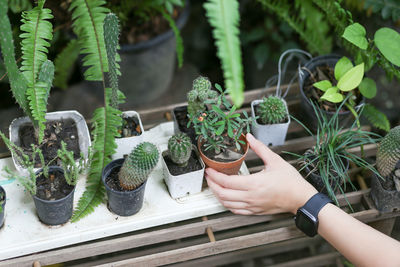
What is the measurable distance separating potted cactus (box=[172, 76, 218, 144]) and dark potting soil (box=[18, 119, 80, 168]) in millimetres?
288

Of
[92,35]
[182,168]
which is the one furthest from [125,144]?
[92,35]

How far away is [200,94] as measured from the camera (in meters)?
1.16

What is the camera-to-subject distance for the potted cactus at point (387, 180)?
1.18 m

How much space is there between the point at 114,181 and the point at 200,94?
0.31 m

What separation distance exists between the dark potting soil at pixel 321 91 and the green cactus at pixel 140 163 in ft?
2.06

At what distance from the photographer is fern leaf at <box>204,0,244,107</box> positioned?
0.73 meters

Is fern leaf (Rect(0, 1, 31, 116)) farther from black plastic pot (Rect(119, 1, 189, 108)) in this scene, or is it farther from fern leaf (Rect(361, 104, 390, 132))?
fern leaf (Rect(361, 104, 390, 132))

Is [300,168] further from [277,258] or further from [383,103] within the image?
[383,103]

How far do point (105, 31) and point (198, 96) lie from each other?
29 centimetres

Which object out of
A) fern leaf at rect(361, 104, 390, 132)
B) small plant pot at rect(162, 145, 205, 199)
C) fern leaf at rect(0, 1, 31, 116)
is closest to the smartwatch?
small plant pot at rect(162, 145, 205, 199)

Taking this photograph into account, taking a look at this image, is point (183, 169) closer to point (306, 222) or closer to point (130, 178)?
point (130, 178)

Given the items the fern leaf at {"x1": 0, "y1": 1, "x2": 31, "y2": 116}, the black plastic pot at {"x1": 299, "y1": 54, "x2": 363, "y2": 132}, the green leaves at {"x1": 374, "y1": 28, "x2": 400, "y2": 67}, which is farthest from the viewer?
the black plastic pot at {"x1": 299, "y1": 54, "x2": 363, "y2": 132}

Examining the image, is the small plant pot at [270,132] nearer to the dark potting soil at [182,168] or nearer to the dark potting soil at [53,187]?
the dark potting soil at [182,168]

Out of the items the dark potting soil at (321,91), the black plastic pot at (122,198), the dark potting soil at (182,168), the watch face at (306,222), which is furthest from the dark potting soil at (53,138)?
the dark potting soil at (321,91)
